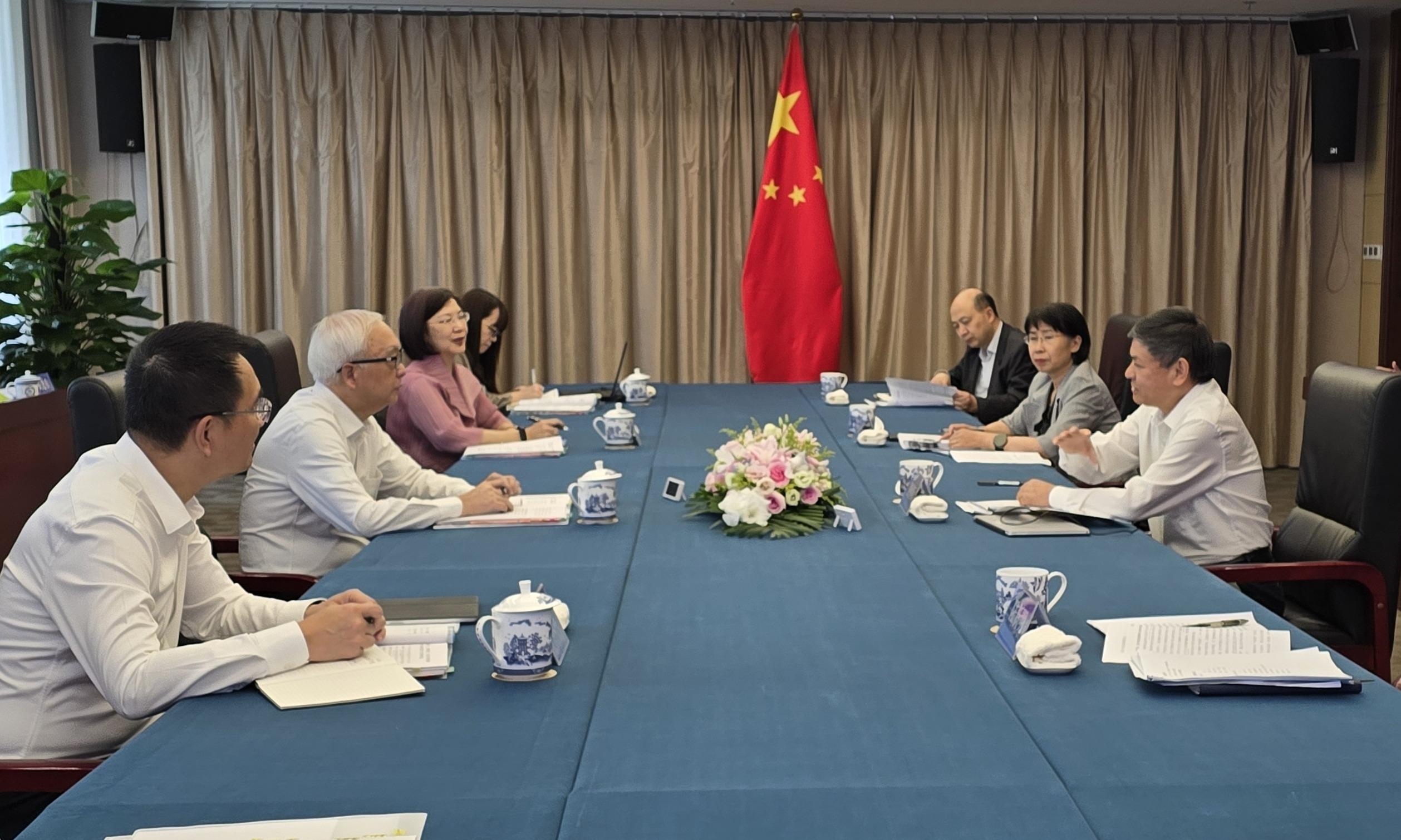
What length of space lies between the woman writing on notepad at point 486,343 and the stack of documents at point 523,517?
2132mm

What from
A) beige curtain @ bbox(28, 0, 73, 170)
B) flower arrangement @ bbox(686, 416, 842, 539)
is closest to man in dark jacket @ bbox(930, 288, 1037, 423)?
flower arrangement @ bbox(686, 416, 842, 539)

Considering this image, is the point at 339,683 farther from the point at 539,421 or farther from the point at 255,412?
the point at 539,421

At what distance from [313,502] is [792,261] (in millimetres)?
4692

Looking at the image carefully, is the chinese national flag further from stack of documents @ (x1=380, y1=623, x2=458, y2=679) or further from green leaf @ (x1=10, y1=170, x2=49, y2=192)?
stack of documents @ (x1=380, y1=623, x2=458, y2=679)

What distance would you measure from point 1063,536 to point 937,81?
16.8 ft

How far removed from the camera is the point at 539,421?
459cm

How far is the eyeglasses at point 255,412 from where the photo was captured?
85.6 inches

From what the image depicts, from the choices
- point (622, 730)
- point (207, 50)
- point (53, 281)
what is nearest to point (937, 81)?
point (207, 50)

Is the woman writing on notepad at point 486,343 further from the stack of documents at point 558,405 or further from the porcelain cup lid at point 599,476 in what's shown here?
the porcelain cup lid at point 599,476

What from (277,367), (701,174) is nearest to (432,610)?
(277,367)

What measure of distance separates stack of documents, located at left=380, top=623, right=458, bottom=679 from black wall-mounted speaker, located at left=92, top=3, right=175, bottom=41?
226 inches

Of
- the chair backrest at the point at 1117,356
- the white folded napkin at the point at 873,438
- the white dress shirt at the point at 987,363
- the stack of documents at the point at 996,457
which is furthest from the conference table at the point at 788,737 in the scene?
the white dress shirt at the point at 987,363

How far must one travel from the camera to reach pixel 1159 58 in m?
7.64

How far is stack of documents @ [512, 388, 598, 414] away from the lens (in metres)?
5.17
